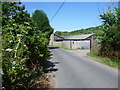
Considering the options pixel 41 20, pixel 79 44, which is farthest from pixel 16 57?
pixel 79 44

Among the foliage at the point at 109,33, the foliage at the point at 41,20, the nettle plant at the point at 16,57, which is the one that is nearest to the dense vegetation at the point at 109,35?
the foliage at the point at 109,33

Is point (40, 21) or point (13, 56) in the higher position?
point (40, 21)

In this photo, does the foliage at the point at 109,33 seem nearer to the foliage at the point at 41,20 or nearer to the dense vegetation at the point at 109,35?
the dense vegetation at the point at 109,35

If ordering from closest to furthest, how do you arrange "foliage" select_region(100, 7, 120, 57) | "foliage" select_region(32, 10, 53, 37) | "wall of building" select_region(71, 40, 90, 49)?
"foliage" select_region(100, 7, 120, 57), "foliage" select_region(32, 10, 53, 37), "wall of building" select_region(71, 40, 90, 49)

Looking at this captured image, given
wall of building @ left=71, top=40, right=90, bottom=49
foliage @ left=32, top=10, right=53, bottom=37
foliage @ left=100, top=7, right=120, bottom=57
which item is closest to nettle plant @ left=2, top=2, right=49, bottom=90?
foliage @ left=100, top=7, right=120, bottom=57

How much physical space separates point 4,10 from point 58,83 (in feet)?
17.7

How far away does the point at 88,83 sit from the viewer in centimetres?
635

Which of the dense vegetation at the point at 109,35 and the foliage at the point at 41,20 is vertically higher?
the foliage at the point at 41,20

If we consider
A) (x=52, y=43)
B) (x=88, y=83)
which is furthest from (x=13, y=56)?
(x=52, y=43)

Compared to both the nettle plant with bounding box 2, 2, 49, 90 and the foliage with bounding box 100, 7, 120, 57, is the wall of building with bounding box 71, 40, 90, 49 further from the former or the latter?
the nettle plant with bounding box 2, 2, 49, 90

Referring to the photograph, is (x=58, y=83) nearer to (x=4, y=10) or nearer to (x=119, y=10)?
(x=4, y=10)

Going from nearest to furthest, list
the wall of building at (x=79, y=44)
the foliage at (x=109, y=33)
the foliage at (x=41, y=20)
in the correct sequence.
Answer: the foliage at (x=109, y=33) → the foliage at (x=41, y=20) → the wall of building at (x=79, y=44)

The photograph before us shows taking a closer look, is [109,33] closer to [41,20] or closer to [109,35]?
[109,35]

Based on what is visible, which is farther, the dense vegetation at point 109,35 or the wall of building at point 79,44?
the wall of building at point 79,44
